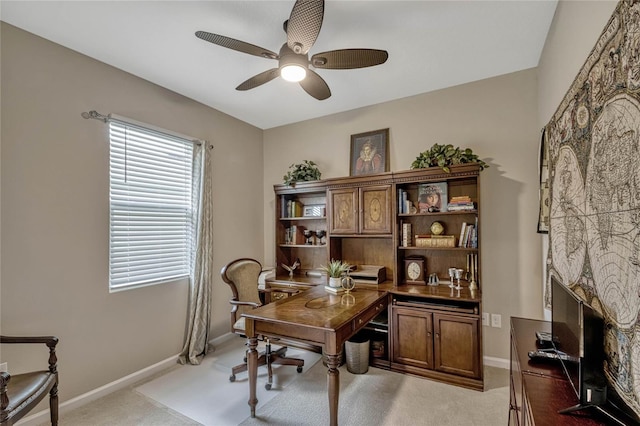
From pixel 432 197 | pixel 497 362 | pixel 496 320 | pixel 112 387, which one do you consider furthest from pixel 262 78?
pixel 497 362

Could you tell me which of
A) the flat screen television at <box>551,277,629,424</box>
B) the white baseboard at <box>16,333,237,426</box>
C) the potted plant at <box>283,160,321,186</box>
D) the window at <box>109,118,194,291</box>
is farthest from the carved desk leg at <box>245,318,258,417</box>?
the potted plant at <box>283,160,321,186</box>

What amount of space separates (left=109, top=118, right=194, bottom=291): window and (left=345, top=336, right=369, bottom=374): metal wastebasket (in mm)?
1942

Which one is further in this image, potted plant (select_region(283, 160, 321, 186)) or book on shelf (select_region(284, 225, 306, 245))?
book on shelf (select_region(284, 225, 306, 245))

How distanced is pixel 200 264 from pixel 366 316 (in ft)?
6.32

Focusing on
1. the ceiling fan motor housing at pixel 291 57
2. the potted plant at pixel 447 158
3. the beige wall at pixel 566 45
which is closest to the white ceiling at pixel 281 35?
the beige wall at pixel 566 45

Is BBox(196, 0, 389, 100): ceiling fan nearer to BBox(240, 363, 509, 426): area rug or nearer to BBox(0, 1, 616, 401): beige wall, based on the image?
BBox(0, 1, 616, 401): beige wall

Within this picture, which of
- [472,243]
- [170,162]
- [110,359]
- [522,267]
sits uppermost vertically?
[170,162]

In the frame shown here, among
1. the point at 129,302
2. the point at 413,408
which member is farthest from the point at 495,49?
the point at 129,302

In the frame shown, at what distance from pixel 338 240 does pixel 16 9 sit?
10.6 feet

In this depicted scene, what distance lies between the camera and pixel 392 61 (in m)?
2.57

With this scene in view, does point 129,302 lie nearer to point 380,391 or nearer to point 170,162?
point 170,162

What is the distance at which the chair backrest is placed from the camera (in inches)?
108

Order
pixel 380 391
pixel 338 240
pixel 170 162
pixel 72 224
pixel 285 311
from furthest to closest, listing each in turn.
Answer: pixel 338 240 < pixel 170 162 < pixel 380 391 < pixel 72 224 < pixel 285 311

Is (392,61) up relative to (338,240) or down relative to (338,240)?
up
